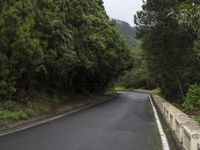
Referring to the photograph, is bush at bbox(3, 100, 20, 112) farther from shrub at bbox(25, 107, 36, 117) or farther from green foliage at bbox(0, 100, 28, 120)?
shrub at bbox(25, 107, 36, 117)

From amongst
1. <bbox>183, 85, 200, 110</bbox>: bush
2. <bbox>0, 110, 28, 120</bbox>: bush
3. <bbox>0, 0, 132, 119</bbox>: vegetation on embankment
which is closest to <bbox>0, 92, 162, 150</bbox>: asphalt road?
<bbox>0, 110, 28, 120</bbox>: bush

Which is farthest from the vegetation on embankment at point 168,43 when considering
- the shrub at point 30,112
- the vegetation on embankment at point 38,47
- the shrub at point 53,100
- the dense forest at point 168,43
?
the shrub at point 30,112

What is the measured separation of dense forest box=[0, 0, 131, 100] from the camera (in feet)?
57.2

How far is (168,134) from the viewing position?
1421 cm

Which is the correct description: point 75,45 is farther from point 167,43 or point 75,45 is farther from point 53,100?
point 167,43

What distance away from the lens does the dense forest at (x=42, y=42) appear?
17422 mm

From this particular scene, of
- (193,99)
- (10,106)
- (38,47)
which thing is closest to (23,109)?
(10,106)

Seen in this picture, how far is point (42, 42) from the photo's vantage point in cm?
2011

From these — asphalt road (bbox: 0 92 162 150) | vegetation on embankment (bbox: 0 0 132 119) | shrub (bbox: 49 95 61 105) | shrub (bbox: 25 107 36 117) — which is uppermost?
vegetation on embankment (bbox: 0 0 132 119)

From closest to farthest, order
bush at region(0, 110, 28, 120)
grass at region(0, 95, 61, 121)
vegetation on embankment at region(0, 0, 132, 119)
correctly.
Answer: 1. bush at region(0, 110, 28, 120)
2. grass at region(0, 95, 61, 121)
3. vegetation on embankment at region(0, 0, 132, 119)

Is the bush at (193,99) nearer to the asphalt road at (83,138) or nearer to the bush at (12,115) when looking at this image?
the asphalt road at (83,138)

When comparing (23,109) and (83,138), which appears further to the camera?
(23,109)

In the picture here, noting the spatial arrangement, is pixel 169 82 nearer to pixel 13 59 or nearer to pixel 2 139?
pixel 13 59

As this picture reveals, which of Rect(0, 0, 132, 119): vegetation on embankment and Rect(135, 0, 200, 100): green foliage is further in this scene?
Rect(135, 0, 200, 100): green foliage
